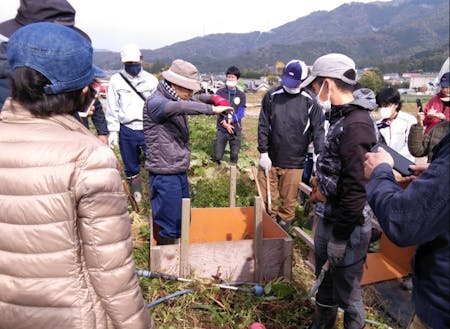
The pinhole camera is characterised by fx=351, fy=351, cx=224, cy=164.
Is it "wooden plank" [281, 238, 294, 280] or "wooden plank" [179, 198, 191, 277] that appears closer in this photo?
"wooden plank" [179, 198, 191, 277]

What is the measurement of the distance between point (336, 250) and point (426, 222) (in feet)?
3.69

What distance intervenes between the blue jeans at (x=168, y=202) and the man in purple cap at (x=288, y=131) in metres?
1.32

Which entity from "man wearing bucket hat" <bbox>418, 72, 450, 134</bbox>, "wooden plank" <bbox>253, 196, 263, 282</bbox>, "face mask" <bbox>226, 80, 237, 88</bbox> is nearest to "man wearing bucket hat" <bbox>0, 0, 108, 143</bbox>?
"wooden plank" <bbox>253, 196, 263, 282</bbox>

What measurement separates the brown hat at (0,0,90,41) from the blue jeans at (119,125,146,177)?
270cm

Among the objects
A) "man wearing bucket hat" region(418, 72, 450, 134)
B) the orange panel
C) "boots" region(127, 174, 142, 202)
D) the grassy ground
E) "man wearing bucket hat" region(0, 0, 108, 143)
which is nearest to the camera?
"man wearing bucket hat" region(0, 0, 108, 143)

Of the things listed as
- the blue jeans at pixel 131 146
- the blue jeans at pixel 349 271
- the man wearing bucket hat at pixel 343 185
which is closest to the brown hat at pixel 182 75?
the man wearing bucket hat at pixel 343 185

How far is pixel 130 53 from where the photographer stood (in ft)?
15.3

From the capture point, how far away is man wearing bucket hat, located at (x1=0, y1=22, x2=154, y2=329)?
4.12 ft

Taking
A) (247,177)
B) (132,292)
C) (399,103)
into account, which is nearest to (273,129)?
(399,103)

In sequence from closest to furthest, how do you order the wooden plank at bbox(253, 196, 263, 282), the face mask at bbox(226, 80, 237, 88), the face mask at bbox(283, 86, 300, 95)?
1. the wooden plank at bbox(253, 196, 263, 282)
2. the face mask at bbox(283, 86, 300, 95)
3. the face mask at bbox(226, 80, 237, 88)

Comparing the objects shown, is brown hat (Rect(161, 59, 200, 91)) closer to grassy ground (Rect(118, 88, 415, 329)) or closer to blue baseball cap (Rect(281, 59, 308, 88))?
blue baseball cap (Rect(281, 59, 308, 88))

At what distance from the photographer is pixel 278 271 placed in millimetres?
3434

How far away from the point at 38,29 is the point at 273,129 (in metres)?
3.29

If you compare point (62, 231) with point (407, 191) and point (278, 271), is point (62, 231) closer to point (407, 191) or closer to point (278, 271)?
point (407, 191)
